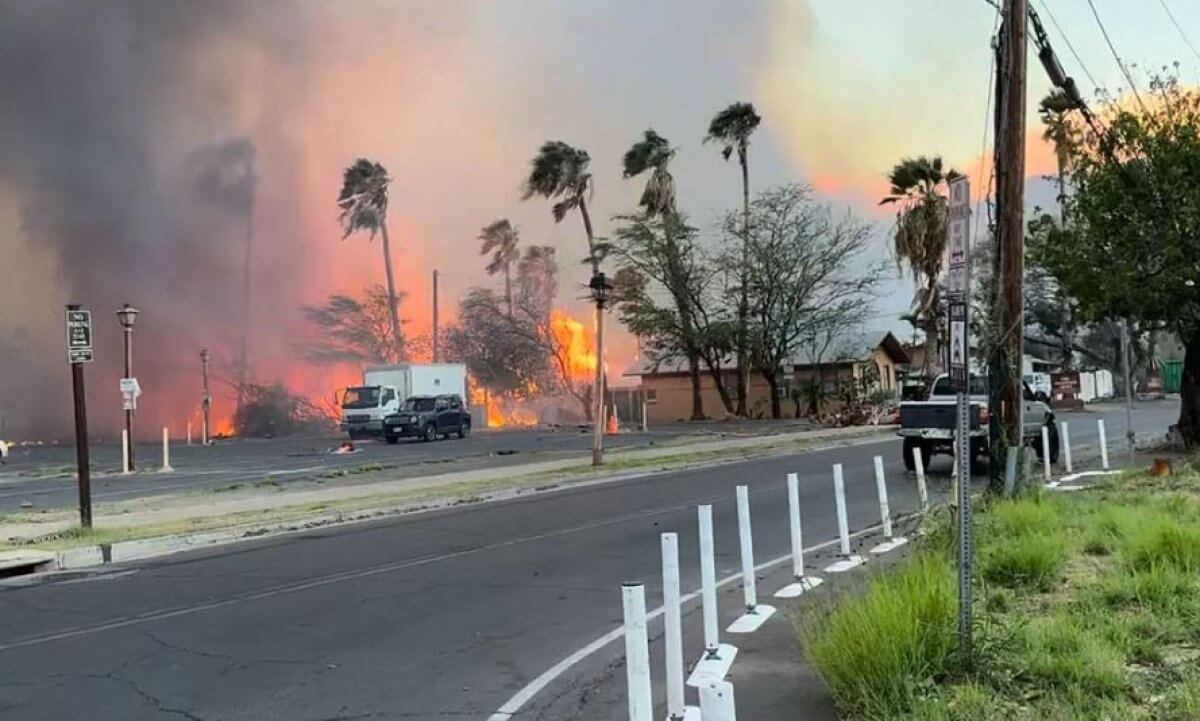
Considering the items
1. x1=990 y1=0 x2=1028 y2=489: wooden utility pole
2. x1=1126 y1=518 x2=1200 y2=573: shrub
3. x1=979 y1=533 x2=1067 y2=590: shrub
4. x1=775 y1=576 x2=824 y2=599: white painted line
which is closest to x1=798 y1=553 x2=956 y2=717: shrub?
x1=979 y1=533 x2=1067 y2=590: shrub

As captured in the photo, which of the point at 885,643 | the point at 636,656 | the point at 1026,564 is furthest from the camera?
the point at 1026,564

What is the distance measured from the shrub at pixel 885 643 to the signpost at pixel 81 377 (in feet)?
37.3

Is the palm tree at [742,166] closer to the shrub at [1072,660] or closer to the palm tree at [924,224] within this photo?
the palm tree at [924,224]

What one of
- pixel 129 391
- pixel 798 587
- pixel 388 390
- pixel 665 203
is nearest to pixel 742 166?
pixel 665 203

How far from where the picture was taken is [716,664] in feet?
18.9

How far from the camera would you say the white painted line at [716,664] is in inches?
212

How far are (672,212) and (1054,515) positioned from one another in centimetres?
4166

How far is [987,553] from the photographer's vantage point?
8.10 m

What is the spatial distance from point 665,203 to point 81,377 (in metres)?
39.4

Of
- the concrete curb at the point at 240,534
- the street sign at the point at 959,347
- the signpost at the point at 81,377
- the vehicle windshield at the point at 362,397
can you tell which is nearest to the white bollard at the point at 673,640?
the street sign at the point at 959,347

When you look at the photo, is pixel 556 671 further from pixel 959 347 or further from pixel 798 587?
pixel 959 347

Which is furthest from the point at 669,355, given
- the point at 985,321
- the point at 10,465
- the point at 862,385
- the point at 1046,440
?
the point at 985,321

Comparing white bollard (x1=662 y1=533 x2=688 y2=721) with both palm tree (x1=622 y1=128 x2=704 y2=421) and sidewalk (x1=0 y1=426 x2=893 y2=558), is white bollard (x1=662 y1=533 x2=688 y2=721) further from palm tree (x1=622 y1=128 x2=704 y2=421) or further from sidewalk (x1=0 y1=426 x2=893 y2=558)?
palm tree (x1=622 y1=128 x2=704 y2=421)

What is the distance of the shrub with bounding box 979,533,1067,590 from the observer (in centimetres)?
746
